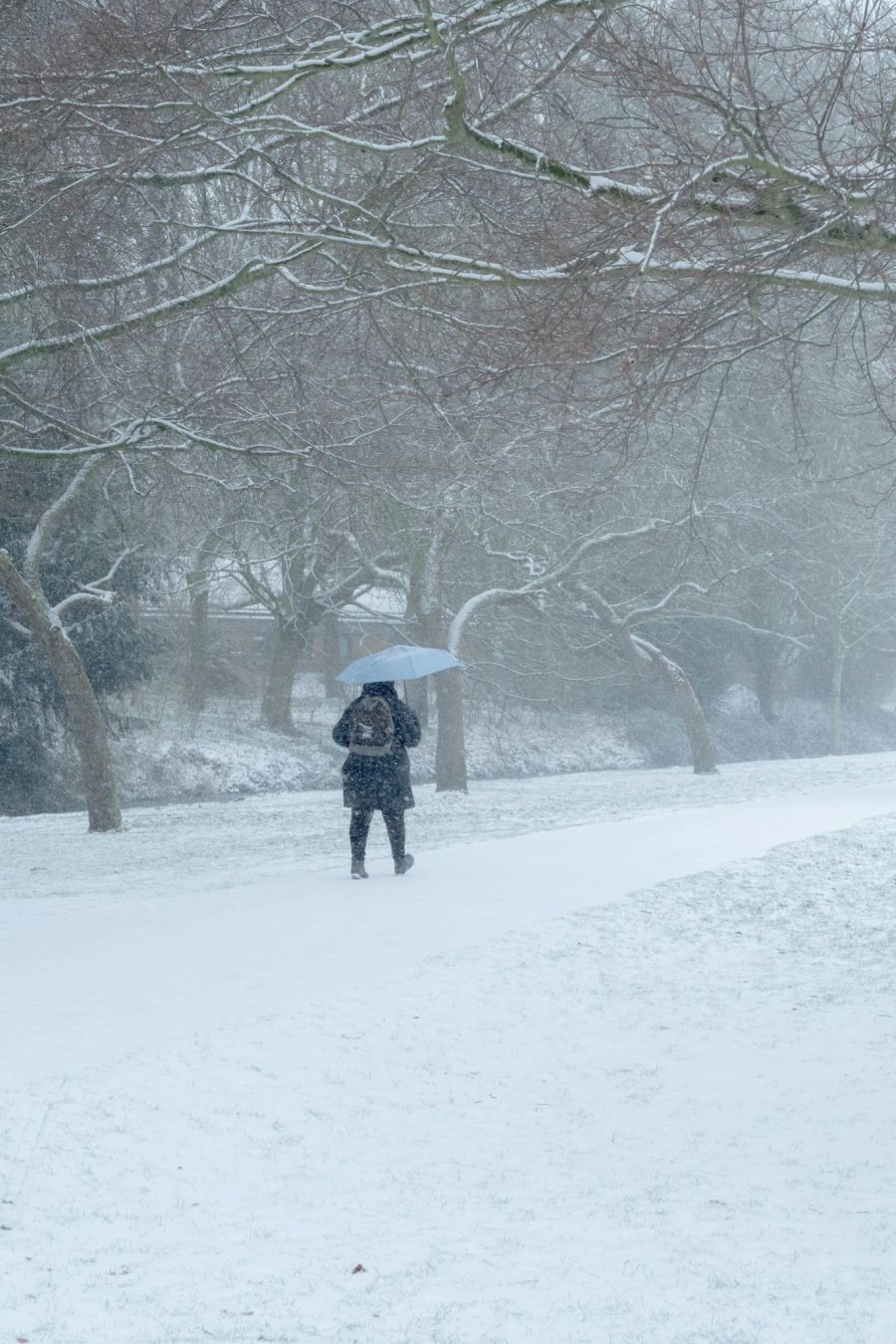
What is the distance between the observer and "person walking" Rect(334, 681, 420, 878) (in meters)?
13.4

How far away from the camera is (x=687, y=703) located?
1342 inches

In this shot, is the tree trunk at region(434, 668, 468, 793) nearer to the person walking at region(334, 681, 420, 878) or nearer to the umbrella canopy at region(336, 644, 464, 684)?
the umbrella canopy at region(336, 644, 464, 684)

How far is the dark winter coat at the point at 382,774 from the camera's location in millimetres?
13422

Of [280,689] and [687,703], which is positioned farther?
[280,689]

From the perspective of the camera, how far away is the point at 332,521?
85.2 feet

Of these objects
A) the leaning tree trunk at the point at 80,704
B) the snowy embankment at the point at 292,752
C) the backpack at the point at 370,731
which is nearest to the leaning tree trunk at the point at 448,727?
the snowy embankment at the point at 292,752

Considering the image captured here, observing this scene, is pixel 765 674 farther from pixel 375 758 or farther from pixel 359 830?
pixel 375 758

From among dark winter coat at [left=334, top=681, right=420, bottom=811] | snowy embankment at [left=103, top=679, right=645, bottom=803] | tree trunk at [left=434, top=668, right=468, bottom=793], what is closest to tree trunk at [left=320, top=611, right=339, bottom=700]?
snowy embankment at [left=103, top=679, right=645, bottom=803]

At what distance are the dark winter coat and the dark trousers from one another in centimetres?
7

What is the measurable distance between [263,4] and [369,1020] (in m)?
6.62

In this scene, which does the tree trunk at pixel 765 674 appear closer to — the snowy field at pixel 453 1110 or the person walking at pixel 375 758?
the snowy field at pixel 453 1110

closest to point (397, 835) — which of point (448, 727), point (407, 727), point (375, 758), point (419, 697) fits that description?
point (375, 758)

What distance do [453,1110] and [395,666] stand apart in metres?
7.04

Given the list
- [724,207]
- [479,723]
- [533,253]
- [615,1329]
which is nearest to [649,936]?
[533,253]
